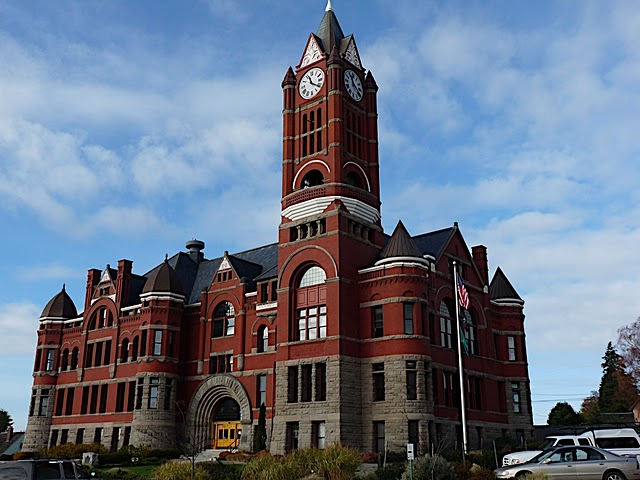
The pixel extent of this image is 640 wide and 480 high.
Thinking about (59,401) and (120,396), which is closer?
(120,396)

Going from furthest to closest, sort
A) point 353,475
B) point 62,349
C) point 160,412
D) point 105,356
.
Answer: point 62,349 < point 105,356 < point 160,412 < point 353,475

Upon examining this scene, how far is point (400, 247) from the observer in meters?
44.5

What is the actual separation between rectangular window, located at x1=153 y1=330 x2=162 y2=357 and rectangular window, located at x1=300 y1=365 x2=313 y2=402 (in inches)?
642

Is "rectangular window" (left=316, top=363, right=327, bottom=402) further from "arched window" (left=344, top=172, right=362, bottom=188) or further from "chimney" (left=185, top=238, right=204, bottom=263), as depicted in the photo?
"chimney" (left=185, top=238, right=204, bottom=263)

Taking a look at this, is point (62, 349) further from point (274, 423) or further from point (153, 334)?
point (274, 423)

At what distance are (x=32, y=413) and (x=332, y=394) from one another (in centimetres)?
3580

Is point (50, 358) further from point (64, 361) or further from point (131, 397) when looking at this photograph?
point (131, 397)

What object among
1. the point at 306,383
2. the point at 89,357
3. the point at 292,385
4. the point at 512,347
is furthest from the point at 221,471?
the point at 89,357

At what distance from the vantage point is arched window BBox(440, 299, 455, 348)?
47.3 meters

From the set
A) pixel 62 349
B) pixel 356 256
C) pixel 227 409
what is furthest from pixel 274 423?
pixel 62 349

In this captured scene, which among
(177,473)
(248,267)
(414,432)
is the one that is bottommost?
(177,473)

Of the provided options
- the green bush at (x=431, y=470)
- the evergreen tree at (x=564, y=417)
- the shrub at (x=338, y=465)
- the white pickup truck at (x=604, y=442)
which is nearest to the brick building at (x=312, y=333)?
the white pickup truck at (x=604, y=442)

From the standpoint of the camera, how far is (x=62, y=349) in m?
63.9

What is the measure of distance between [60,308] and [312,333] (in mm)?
33159
